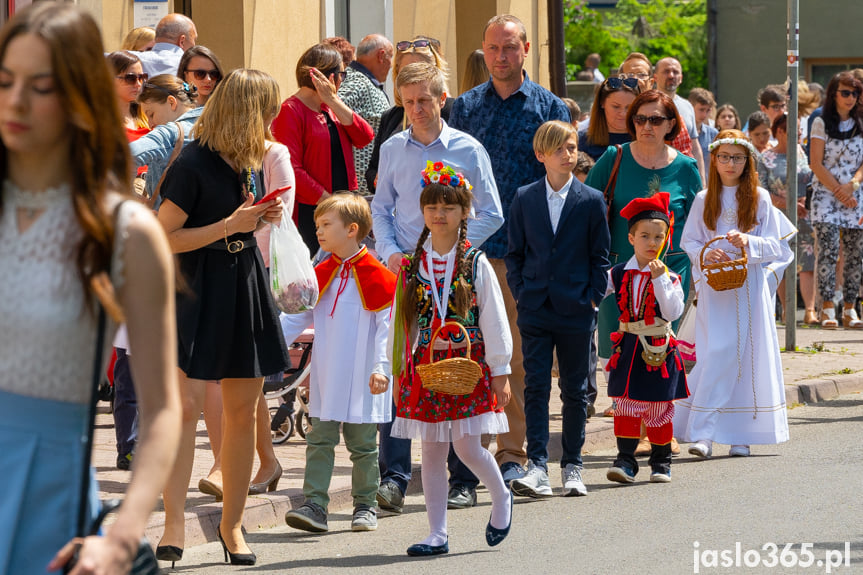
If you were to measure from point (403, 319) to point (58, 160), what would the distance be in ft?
13.9

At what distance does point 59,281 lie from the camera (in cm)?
260

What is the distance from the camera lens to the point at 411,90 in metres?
7.82

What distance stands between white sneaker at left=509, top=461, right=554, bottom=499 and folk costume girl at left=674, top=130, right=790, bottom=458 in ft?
5.23

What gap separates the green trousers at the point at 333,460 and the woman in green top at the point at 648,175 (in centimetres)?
249

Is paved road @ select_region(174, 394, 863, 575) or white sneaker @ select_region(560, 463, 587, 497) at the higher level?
white sneaker @ select_region(560, 463, 587, 497)

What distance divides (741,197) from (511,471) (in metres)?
2.56

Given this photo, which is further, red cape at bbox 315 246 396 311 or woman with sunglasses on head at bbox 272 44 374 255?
woman with sunglasses on head at bbox 272 44 374 255

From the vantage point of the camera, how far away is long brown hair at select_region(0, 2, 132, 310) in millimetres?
2586

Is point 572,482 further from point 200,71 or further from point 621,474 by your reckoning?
point 200,71

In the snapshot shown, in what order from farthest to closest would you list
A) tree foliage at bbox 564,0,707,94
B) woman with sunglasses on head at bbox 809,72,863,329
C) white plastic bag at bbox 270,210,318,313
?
tree foliage at bbox 564,0,707,94 < woman with sunglasses on head at bbox 809,72,863,329 < white plastic bag at bbox 270,210,318,313

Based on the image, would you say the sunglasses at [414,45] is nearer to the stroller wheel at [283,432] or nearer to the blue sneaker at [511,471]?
the stroller wheel at [283,432]

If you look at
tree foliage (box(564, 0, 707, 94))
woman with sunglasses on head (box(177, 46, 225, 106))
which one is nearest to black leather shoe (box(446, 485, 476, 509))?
woman with sunglasses on head (box(177, 46, 225, 106))

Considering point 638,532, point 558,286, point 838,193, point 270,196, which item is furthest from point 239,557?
point 838,193

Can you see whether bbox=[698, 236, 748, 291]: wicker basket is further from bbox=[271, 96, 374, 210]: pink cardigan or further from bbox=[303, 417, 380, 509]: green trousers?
bbox=[303, 417, 380, 509]: green trousers
